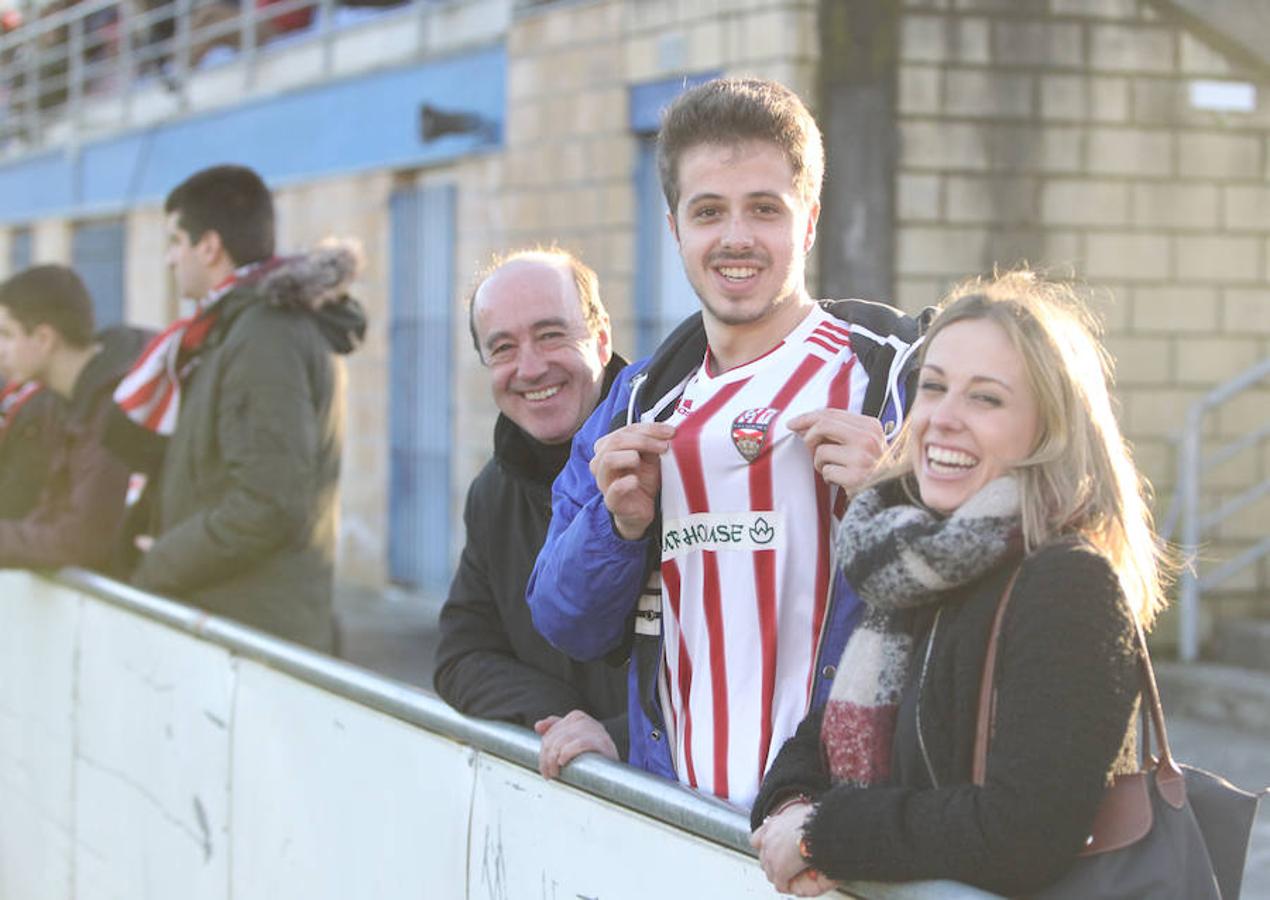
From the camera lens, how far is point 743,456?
2611 mm

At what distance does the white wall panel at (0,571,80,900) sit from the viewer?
507cm

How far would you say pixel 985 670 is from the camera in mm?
2107

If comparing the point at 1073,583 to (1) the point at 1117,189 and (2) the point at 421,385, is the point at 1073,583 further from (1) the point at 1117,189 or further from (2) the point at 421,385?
(2) the point at 421,385

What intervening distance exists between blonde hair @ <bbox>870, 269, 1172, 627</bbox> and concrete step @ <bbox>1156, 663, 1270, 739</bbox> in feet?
21.8

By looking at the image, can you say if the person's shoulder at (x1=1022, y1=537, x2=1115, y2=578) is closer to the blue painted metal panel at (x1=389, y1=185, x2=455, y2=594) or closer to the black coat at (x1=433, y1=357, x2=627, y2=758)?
the black coat at (x1=433, y1=357, x2=627, y2=758)

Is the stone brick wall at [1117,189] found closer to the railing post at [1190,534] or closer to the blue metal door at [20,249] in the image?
the railing post at [1190,534]

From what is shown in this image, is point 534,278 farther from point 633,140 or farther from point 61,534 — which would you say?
point 633,140

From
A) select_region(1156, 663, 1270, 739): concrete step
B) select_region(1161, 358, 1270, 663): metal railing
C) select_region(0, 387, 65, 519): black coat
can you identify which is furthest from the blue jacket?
select_region(1161, 358, 1270, 663): metal railing

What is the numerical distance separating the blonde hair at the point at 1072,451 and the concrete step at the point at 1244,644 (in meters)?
7.63

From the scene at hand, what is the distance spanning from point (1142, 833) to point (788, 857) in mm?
409

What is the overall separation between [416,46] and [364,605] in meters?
4.01

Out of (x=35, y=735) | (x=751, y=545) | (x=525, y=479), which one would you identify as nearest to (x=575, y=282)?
(x=525, y=479)

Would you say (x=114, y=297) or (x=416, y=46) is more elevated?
(x=416, y=46)

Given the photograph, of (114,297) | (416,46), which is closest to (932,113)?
(416,46)
